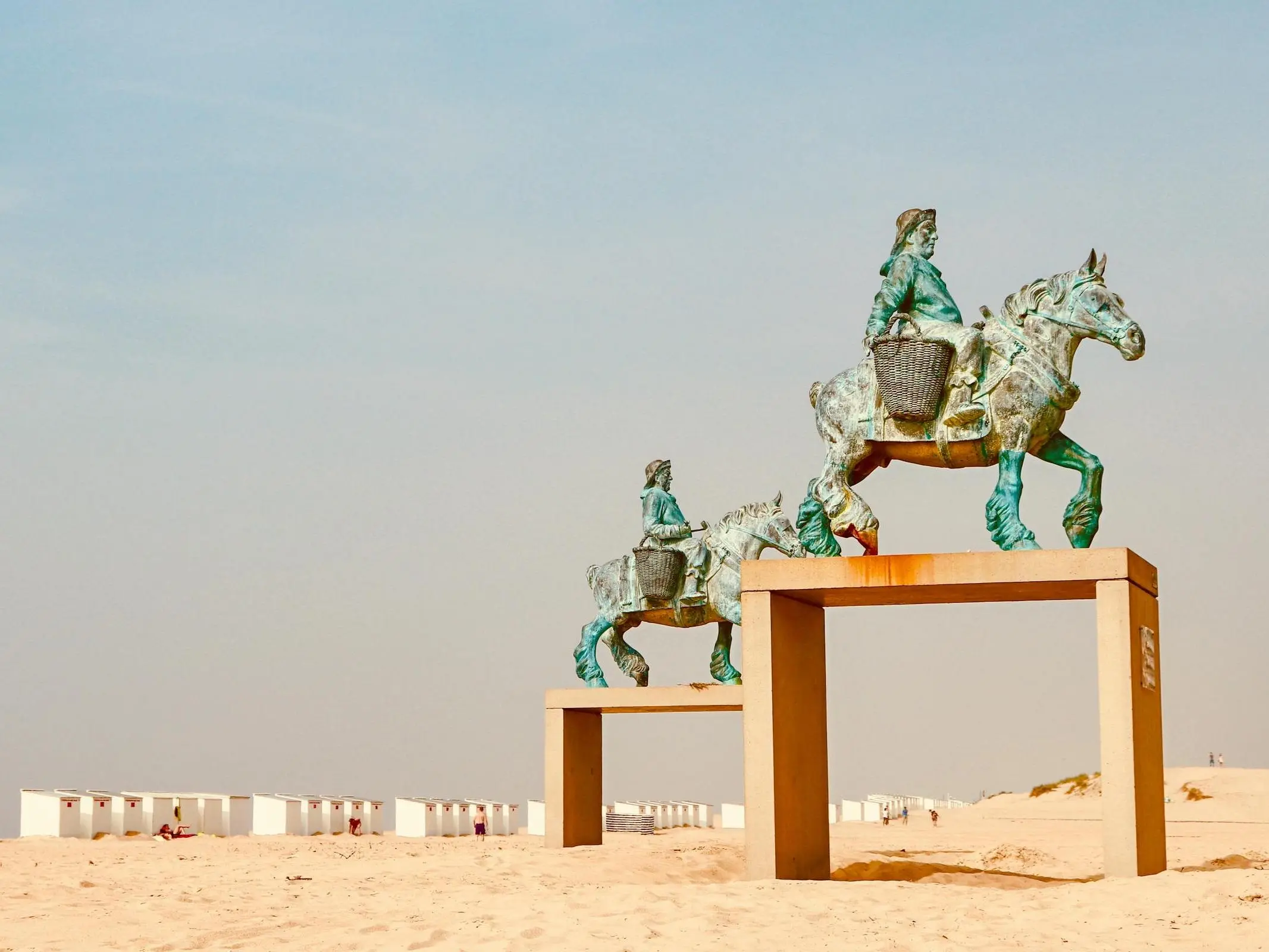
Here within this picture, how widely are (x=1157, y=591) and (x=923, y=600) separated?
196cm

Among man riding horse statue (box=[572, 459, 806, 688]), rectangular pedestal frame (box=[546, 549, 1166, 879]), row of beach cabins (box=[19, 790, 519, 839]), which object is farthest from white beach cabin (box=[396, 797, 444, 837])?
rectangular pedestal frame (box=[546, 549, 1166, 879])

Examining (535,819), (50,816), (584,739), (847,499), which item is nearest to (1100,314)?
(847,499)

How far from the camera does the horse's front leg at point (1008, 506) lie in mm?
13438

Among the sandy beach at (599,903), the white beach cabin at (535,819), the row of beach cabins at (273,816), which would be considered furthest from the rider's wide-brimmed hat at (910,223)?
the white beach cabin at (535,819)

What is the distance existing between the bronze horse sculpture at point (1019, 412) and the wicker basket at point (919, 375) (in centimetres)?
30

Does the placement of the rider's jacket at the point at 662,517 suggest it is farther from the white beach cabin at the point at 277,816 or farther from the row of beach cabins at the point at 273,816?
the white beach cabin at the point at 277,816

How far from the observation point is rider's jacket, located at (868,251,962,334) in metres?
14.1

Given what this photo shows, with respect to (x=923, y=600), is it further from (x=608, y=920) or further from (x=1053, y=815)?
(x=1053, y=815)

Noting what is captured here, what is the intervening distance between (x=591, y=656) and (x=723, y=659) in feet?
6.00

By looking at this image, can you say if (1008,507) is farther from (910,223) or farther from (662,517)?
(662,517)

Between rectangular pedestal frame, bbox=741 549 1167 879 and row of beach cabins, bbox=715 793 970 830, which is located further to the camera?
row of beach cabins, bbox=715 793 970 830

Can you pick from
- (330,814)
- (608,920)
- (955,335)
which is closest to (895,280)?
(955,335)

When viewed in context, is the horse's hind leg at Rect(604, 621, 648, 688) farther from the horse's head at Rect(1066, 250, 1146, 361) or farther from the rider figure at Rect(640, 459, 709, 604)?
the horse's head at Rect(1066, 250, 1146, 361)

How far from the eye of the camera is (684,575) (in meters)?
21.1
